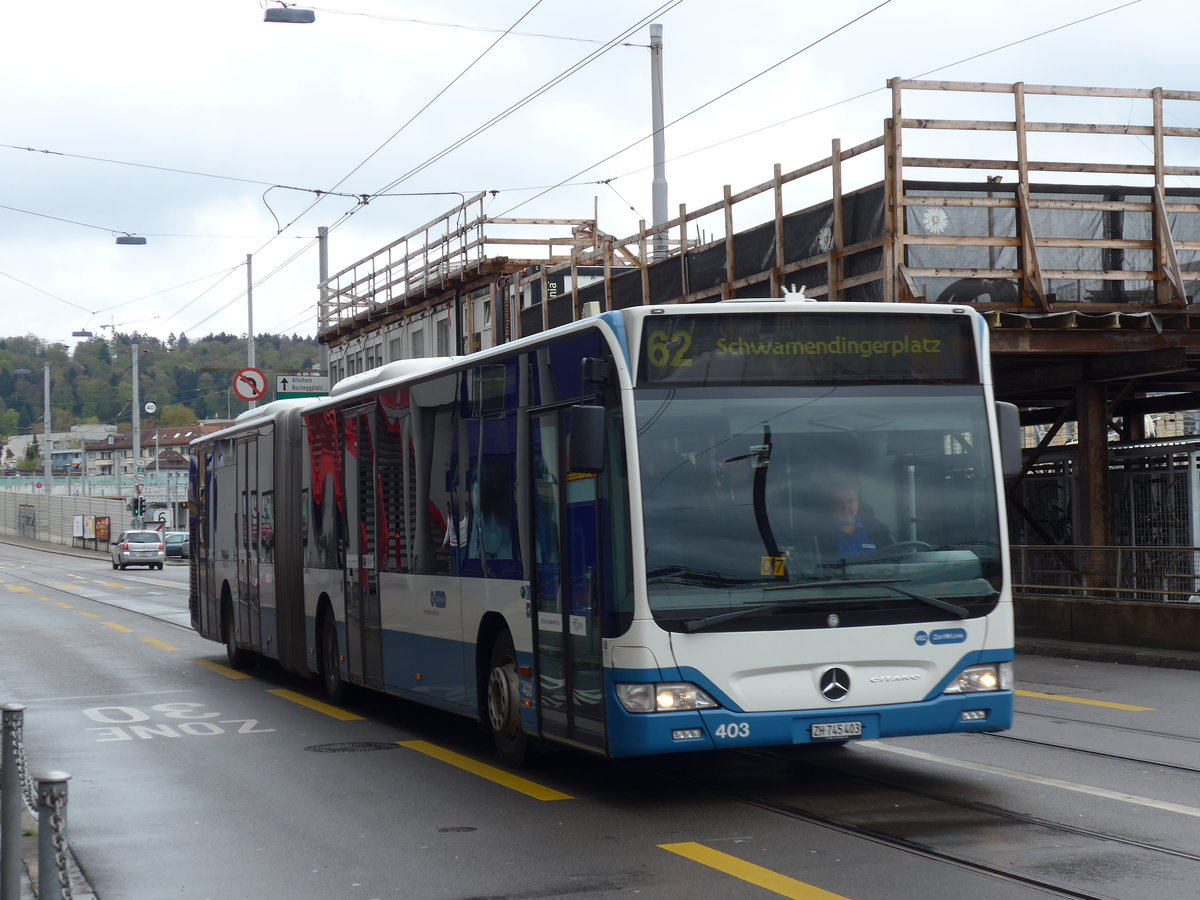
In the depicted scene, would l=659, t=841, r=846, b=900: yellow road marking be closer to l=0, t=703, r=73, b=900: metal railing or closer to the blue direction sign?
l=0, t=703, r=73, b=900: metal railing

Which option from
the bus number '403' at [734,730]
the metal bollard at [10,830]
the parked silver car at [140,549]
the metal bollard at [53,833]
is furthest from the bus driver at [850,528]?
the parked silver car at [140,549]

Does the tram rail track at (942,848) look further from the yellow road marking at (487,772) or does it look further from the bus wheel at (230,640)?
the bus wheel at (230,640)

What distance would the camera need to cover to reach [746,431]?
29.6 ft

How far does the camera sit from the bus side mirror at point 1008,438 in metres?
9.39

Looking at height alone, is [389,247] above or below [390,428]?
above

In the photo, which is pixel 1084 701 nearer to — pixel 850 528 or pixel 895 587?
pixel 895 587

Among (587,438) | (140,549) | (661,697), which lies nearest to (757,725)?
(661,697)

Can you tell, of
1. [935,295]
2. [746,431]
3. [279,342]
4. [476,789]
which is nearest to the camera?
[746,431]

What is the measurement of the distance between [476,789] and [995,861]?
3656 millimetres

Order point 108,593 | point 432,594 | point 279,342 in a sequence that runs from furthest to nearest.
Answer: point 279,342 < point 108,593 < point 432,594

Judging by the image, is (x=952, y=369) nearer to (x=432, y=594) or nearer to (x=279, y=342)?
(x=432, y=594)

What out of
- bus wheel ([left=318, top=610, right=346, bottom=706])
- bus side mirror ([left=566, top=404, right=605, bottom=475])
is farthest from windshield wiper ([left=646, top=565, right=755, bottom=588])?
bus wheel ([left=318, top=610, right=346, bottom=706])

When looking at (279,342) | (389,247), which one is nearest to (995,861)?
(389,247)

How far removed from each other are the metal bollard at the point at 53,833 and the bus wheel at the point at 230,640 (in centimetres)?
1424
